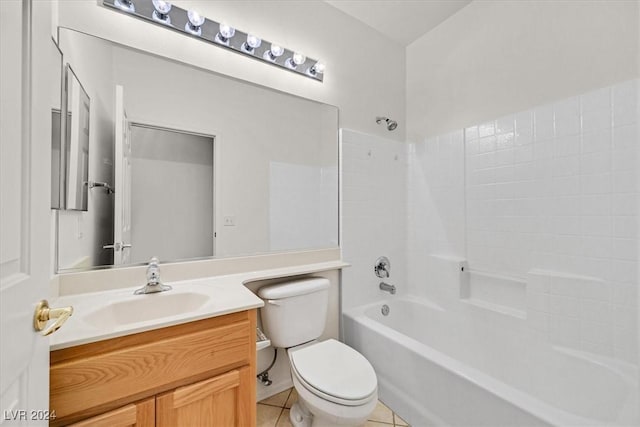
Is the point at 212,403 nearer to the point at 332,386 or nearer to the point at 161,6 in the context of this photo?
the point at 332,386

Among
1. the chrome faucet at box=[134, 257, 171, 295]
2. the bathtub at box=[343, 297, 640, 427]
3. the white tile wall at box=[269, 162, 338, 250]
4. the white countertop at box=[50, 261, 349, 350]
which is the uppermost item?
the white tile wall at box=[269, 162, 338, 250]

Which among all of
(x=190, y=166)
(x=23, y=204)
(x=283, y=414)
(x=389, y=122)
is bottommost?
(x=283, y=414)

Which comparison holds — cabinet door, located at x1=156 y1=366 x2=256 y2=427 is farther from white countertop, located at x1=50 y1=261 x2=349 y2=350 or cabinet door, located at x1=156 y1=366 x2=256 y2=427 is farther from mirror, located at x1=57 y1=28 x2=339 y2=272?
mirror, located at x1=57 y1=28 x2=339 y2=272

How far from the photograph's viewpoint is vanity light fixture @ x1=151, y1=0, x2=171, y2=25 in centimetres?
130

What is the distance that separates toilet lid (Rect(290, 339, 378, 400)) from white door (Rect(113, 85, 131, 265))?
951mm

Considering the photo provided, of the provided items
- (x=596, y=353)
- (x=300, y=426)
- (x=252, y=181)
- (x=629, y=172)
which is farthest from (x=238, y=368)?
(x=629, y=172)

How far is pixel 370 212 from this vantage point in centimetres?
208

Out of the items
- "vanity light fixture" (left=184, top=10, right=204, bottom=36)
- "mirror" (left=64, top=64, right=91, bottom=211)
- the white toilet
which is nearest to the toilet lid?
the white toilet

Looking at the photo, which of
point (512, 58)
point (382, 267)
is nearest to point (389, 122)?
point (512, 58)

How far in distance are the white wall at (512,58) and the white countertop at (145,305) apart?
1.88 meters

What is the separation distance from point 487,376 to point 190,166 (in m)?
1.71

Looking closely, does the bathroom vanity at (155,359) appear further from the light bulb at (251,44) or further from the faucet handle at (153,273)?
the light bulb at (251,44)

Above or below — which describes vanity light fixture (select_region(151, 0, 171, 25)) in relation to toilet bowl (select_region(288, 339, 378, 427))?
above

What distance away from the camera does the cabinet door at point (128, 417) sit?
0.80m
